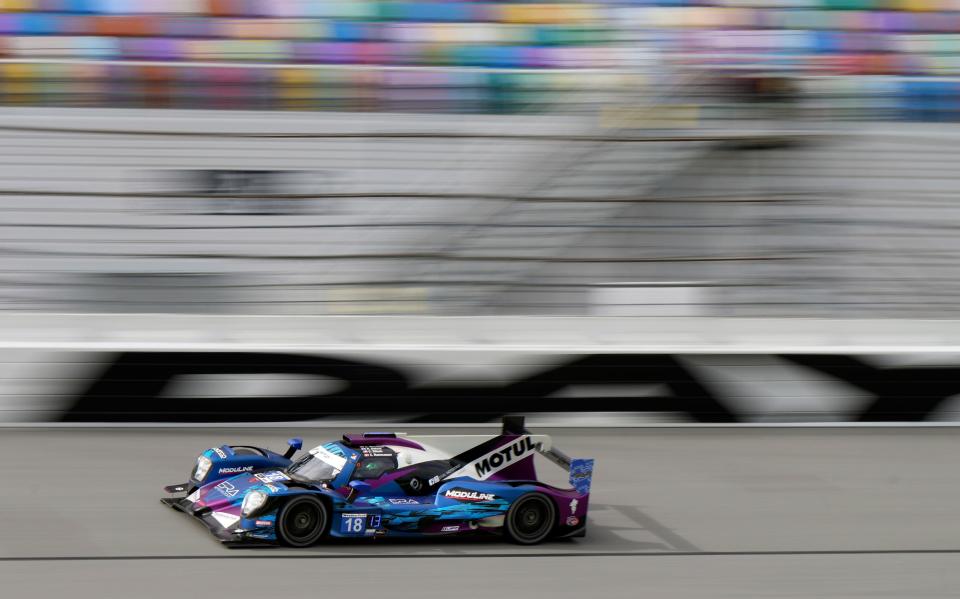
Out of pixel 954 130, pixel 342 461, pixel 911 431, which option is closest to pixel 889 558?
pixel 342 461

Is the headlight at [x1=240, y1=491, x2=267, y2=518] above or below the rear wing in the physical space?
below

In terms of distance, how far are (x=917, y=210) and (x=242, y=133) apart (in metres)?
4.96

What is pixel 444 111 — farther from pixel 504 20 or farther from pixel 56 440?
pixel 56 440

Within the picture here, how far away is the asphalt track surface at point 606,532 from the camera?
4.21 m

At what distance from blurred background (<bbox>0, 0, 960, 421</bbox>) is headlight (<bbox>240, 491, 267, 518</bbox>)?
309 centimetres

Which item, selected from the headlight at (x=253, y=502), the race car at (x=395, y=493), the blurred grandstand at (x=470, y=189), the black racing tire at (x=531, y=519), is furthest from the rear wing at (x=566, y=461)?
the blurred grandstand at (x=470, y=189)

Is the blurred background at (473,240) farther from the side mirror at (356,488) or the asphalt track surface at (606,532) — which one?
the side mirror at (356,488)

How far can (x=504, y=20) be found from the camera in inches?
391

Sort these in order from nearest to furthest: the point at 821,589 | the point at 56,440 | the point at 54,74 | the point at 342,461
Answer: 1. the point at 821,589
2. the point at 342,461
3. the point at 56,440
4. the point at 54,74

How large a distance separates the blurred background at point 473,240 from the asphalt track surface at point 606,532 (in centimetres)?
51

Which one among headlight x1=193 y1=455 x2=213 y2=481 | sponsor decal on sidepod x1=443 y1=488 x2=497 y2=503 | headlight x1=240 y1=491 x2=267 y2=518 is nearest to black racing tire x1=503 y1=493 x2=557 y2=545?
sponsor decal on sidepod x1=443 y1=488 x2=497 y2=503

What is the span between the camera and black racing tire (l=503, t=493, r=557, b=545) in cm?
478

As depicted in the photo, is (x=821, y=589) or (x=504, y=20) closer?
(x=821, y=589)

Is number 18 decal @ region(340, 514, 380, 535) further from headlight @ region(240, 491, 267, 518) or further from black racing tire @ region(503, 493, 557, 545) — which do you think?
black racing tire @ region(503, 493, 557, 545)
